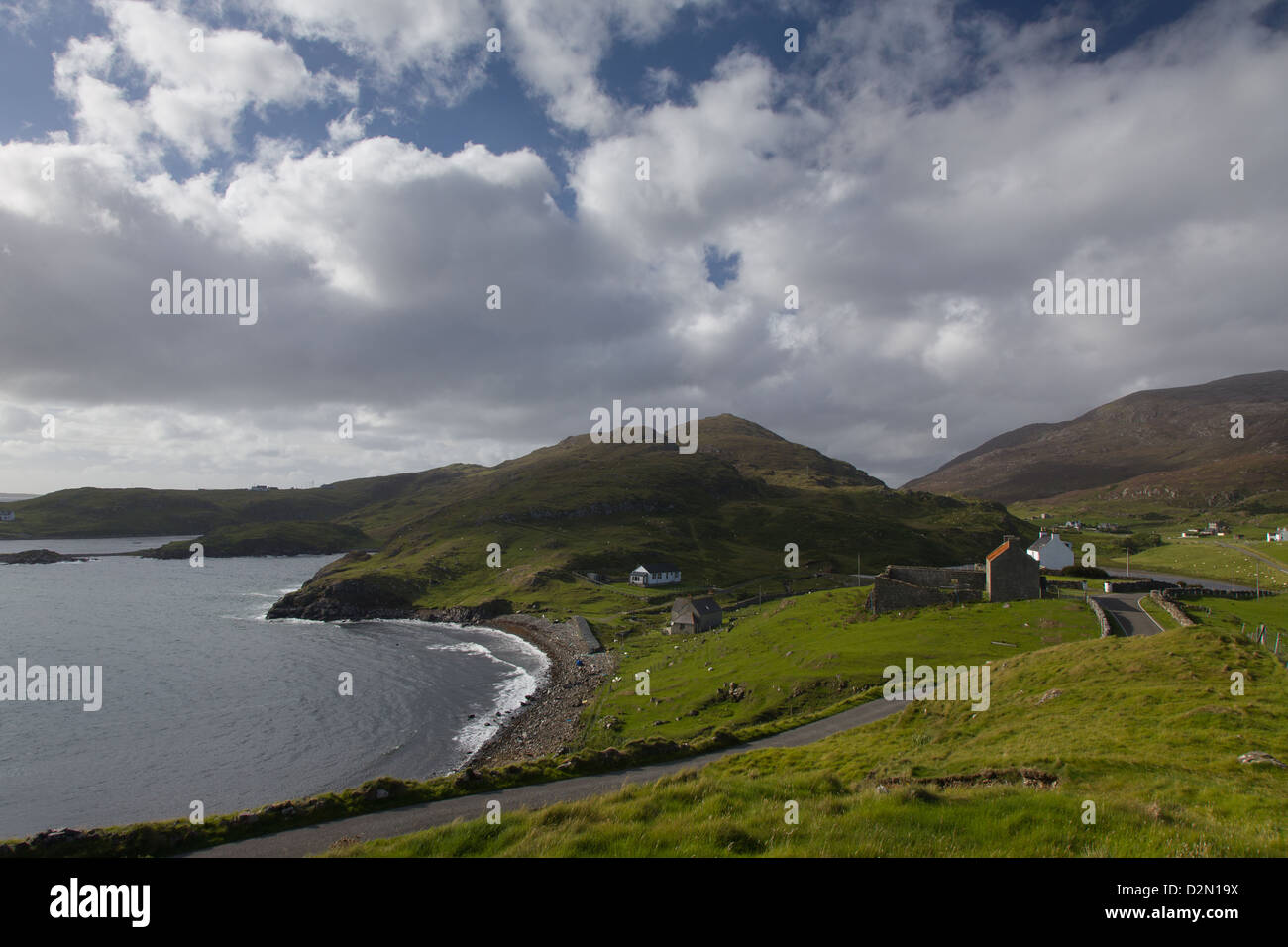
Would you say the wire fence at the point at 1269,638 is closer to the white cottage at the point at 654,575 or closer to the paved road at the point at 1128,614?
the paved road at the point at 1128,614

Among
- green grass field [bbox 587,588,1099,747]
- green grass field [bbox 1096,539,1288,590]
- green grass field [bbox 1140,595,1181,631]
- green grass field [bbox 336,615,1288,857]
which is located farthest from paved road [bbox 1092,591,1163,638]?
green grass field [bbox 1096,539,1288,590]

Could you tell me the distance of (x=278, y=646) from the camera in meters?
98.4

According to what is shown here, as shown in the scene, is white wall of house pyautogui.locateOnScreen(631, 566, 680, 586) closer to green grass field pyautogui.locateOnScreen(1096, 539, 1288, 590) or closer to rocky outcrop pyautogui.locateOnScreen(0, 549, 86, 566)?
green grass field pyautogui.locateOnScreen(1096, 539, 1288, 590)

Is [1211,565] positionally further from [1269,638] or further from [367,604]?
[367,604]

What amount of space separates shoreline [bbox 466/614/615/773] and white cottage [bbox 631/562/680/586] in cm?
4080

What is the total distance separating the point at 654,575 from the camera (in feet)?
477

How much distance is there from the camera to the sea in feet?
161

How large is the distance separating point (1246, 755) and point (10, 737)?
86909mm

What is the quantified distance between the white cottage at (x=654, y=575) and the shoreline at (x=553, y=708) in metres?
40.8

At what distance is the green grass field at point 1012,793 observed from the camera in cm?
1170

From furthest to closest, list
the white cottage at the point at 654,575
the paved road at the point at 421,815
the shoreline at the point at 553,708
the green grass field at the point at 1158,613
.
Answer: the white cottage at the point at 654,575
the shoreline at the point at 553,708
the green grass field at the point at 1158,613
the paved road at the point at 421,815

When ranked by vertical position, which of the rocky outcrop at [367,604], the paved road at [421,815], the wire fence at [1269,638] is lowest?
the rocky outcrop at [367,604]

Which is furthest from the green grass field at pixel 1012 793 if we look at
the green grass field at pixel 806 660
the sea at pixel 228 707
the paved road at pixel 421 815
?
the sea at pixel 228 707
